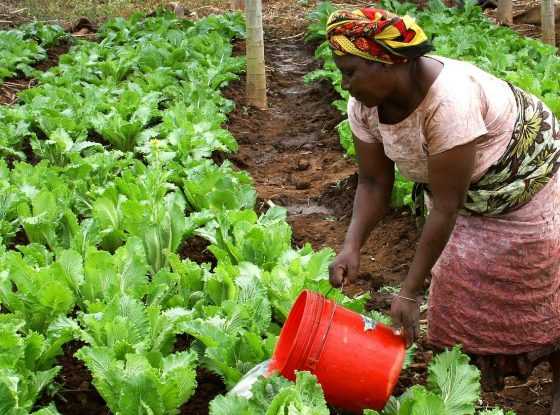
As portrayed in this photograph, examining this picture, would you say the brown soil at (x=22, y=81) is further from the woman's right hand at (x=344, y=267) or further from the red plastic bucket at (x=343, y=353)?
the red plastic bucket at (x=343, y=353)

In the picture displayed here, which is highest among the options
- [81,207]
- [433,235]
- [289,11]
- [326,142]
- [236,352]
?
[433,235]

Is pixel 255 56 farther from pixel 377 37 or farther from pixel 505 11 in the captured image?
pixel 377 37

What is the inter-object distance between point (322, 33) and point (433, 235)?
9164 mm

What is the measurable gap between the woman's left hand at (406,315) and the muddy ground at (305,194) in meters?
0.87

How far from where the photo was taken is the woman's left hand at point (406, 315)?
261 cm

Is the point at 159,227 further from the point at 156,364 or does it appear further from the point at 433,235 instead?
the point at 433,235

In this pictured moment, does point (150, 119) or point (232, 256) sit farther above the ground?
point (232, 256)

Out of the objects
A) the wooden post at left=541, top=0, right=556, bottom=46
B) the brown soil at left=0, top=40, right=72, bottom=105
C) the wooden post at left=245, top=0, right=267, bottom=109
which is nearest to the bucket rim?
the wooden post at left=245, top=0, right=267, bottom=109

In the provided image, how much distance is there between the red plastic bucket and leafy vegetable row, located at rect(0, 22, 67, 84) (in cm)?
700

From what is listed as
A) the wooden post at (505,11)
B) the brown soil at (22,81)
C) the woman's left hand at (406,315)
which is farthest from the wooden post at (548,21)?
the woman's left hand at (406,315)

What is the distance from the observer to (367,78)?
2477mm

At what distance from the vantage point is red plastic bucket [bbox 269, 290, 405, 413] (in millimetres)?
2505

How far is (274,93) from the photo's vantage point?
9.62 metres

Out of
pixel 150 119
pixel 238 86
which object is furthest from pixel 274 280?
pixel 238 86
